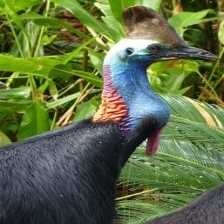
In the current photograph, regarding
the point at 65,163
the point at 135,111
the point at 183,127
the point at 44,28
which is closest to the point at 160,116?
the point at 135,111

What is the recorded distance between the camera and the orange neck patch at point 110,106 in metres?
3.52

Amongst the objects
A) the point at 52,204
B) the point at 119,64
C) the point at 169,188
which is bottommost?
the point at 169,188

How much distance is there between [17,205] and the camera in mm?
3236

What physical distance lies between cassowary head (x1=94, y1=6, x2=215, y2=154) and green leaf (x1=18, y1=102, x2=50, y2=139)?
1.25 meters

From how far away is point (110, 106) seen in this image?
3543 mm

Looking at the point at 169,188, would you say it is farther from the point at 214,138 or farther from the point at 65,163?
the point at 65,163

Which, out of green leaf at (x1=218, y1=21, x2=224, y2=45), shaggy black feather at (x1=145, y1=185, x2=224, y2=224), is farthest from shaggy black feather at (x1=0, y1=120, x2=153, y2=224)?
green leaf at (x1=218, y1=21, x2=224, y2=45)

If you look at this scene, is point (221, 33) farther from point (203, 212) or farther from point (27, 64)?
point (203, 212)

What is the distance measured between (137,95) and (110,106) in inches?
3.5

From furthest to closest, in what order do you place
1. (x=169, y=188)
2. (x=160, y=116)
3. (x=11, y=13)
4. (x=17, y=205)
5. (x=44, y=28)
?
(x=44, y=28) → (x=11, y=13) → (x=169, y=188) → (x=160, y=116) → (x=17, y=205)

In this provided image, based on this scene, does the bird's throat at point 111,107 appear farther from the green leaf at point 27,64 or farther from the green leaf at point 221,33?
the green leaf at point 221,33

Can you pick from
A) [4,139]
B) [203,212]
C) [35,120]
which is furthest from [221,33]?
[203,212]

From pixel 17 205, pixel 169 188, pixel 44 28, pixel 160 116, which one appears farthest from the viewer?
pixel 44 28

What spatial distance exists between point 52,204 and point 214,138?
102 cm
